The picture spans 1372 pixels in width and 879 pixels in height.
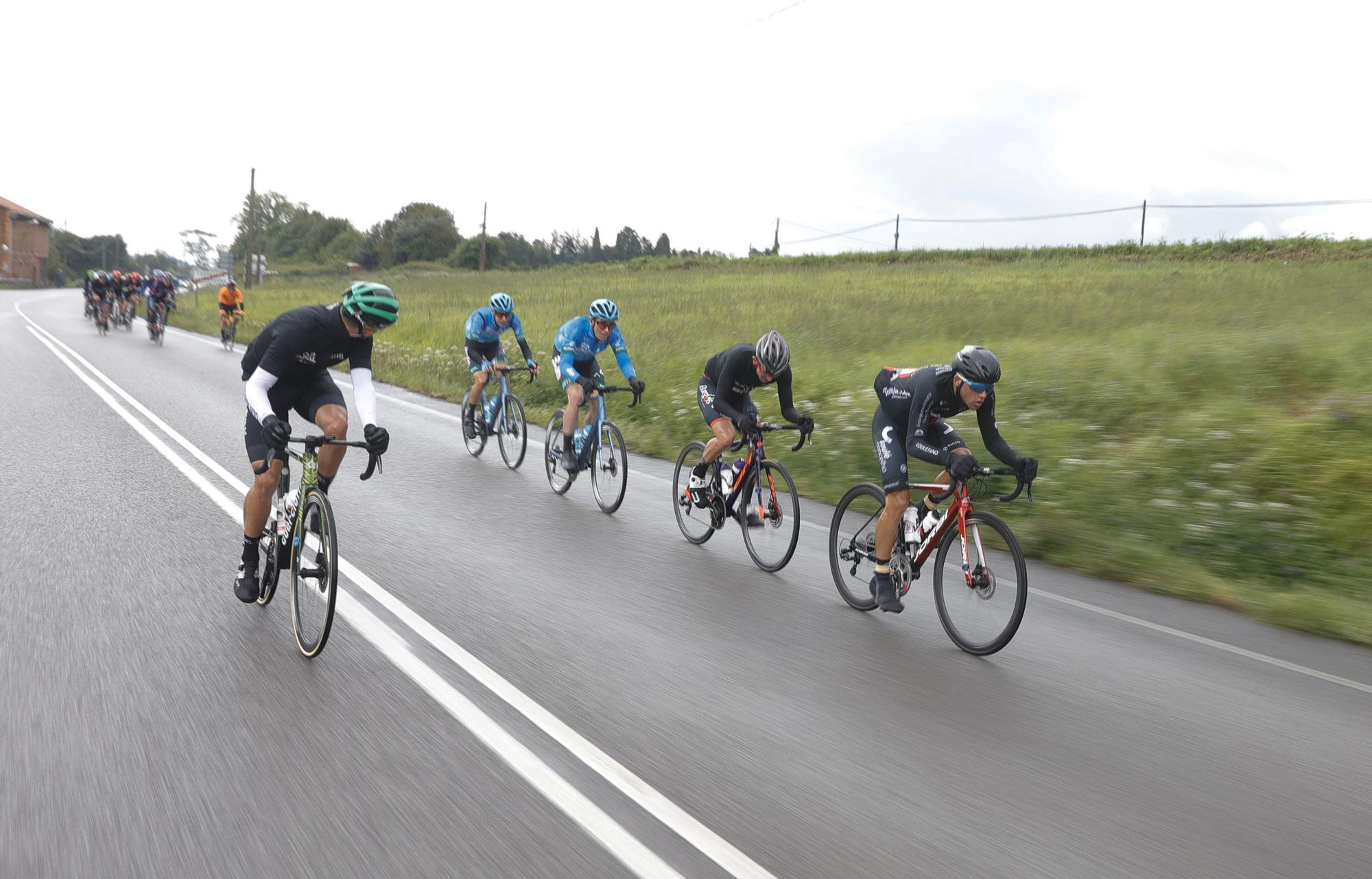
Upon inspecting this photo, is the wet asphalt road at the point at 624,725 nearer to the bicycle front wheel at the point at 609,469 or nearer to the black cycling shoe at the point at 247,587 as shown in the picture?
the black cycling shoe at the point at 247,587

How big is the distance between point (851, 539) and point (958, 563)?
0.88 meters

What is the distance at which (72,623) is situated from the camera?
5.13 metres

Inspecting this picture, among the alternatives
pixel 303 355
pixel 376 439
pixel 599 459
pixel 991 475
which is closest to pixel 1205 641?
pixel 991 475

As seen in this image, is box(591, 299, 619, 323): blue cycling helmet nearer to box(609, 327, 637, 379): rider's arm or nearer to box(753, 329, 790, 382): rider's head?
box(609, 327, 637, 379): rider's arm

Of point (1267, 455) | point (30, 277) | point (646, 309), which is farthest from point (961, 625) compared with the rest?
point (30, 277)

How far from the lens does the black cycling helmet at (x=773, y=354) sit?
689 centimetres

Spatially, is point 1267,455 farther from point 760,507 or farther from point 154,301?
point 154,301

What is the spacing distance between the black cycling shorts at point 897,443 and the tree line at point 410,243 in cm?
8341

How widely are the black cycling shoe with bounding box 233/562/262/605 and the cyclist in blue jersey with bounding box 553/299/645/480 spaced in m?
4.06

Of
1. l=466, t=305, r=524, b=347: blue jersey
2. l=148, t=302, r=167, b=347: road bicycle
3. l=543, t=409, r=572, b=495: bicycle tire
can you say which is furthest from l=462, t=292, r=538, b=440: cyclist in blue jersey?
l=148, t=302, r=167, b=347: road bicycle

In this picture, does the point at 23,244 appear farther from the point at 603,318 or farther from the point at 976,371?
the point at 976,371

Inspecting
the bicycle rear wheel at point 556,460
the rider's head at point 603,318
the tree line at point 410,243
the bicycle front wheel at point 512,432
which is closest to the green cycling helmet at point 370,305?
the rider's head at point 603,318

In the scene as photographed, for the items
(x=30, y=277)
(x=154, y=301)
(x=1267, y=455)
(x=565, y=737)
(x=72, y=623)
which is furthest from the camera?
(x=30, y=277)

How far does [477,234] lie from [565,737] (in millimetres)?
114583
